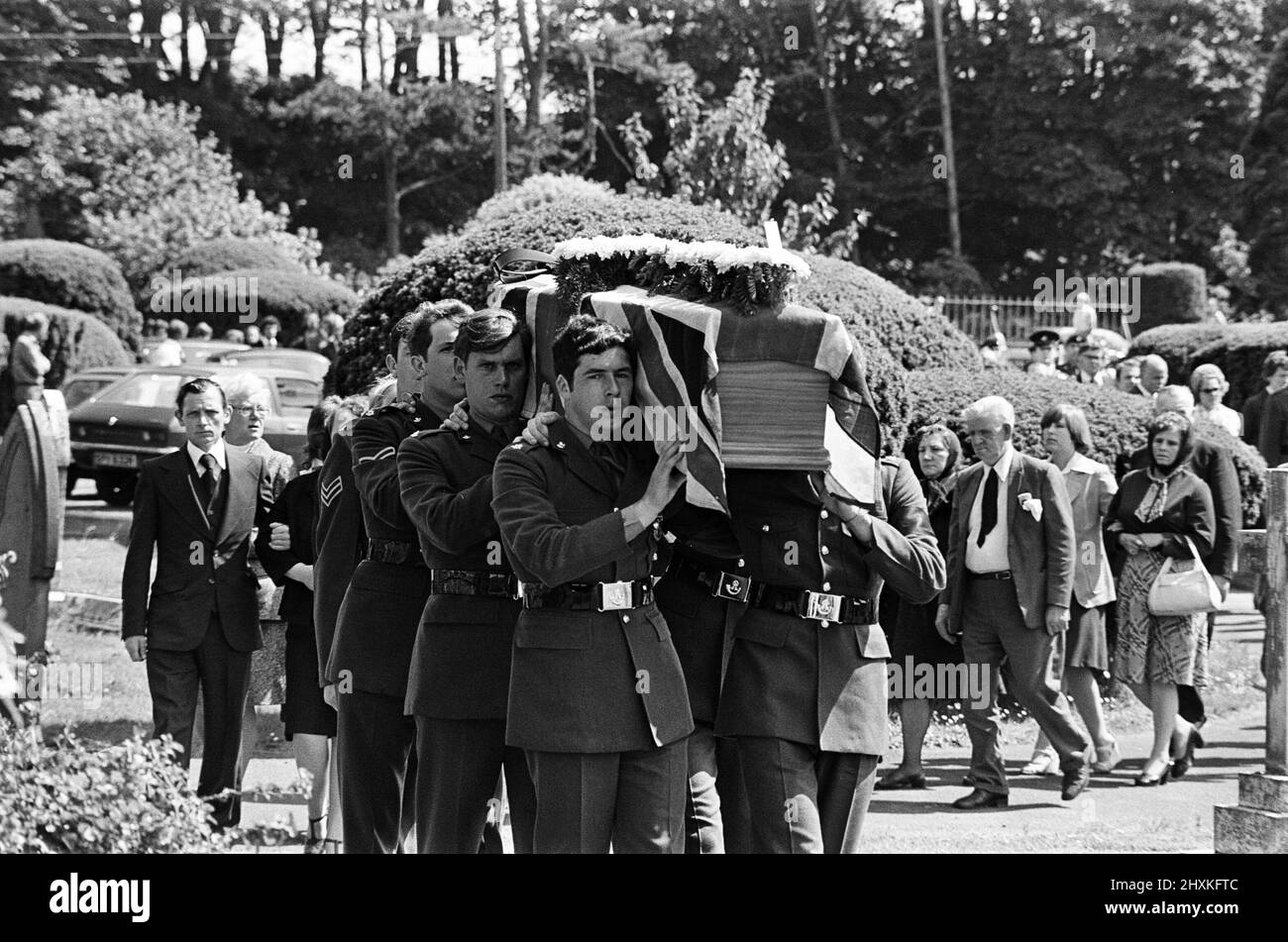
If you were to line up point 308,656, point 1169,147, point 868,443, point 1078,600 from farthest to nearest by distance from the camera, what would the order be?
point 1169,147, point 1078,600, point 308,656, point 868,443

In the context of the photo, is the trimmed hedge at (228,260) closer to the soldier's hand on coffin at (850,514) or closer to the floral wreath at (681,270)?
the floral wreath at (681,270)

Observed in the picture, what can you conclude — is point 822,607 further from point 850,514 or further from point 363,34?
point 363,34

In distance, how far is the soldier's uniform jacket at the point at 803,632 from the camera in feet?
19.0

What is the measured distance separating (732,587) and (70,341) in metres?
22.9

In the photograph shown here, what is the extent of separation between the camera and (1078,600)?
970 centimetres

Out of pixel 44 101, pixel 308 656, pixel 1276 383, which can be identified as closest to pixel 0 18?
pixel 44 101

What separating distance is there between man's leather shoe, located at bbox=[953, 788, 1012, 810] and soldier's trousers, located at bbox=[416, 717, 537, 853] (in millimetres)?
3515

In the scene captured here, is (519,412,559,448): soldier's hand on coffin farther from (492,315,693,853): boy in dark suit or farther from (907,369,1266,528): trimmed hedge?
(907,369,1266,528): trimmed hedge

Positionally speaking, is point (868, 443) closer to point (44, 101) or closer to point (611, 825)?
point (611, 825)

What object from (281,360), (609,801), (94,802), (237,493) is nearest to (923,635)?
(237,493)

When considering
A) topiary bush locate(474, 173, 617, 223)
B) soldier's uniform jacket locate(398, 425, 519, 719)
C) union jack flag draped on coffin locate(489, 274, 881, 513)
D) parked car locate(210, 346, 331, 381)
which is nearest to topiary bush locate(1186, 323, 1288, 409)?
topiary bush locate(474, 173, 617, 223)

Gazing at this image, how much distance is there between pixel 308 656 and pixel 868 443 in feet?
10.2

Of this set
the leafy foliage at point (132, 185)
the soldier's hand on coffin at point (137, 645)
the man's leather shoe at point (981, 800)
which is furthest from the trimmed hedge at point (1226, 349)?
the leafy foliage at point (132, 185)
